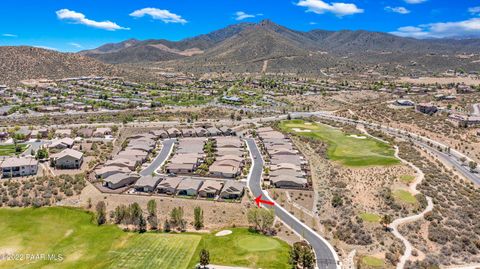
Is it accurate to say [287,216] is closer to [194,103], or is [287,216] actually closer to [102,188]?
[102,188]

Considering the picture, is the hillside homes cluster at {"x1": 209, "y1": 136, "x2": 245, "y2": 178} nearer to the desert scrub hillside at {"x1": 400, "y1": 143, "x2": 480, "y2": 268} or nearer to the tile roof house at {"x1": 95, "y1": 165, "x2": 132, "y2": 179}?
the tile roof house at {"x1": 95, "y1": 165, "x2": 132, "y2": 179}

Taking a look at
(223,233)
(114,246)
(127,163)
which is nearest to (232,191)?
(223,233)

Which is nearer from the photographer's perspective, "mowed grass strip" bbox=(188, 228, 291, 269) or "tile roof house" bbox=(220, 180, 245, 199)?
"mowed grass strip" bbox=(188, 228, 291, 269)

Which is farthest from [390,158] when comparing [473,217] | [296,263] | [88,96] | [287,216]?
[88,96]

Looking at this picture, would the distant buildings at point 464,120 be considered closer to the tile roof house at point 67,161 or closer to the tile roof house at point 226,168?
the tile roof house at point 226,168

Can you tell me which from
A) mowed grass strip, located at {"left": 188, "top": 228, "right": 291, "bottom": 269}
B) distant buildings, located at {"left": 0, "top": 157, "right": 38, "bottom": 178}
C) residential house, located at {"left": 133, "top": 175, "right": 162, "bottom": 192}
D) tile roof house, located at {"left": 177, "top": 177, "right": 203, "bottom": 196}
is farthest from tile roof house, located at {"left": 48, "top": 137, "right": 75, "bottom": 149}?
mowed grass strip, located at {"left": 188, "top": 228, "right": 291, "bottom": 269}

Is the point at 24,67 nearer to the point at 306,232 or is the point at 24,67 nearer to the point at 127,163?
the point at 127,163
